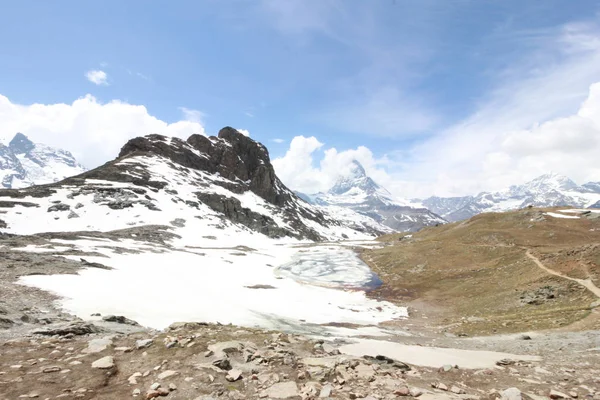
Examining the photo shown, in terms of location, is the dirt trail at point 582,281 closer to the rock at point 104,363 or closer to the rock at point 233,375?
the rock at point 233,375

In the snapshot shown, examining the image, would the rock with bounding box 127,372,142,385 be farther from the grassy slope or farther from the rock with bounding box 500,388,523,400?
the grassy slope

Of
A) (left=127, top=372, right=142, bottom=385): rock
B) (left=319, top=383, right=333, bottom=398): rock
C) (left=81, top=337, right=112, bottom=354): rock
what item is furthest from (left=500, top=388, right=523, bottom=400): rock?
(left=81, top=337, right=112, bottom=354): rock

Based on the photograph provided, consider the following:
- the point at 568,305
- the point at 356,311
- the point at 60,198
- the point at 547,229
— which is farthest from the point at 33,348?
the point at 60,198

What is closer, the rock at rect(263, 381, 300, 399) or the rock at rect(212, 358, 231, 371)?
the rock at rect(263, 381, 300, 399)

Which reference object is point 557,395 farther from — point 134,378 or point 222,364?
point 134,378

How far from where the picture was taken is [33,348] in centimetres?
1385

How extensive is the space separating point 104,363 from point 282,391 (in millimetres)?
7236

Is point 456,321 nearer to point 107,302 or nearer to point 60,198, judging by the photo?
point 107,302

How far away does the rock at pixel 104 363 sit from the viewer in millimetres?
12156

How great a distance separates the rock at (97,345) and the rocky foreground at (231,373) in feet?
0.15

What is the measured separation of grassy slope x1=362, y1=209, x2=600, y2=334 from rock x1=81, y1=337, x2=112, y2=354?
29.7 meters

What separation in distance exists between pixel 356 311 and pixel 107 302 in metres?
28.3

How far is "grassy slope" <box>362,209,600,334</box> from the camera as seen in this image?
1243 inches

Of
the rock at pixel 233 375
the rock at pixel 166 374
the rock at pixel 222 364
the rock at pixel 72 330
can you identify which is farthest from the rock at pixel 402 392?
the rock at pixel 72 330
